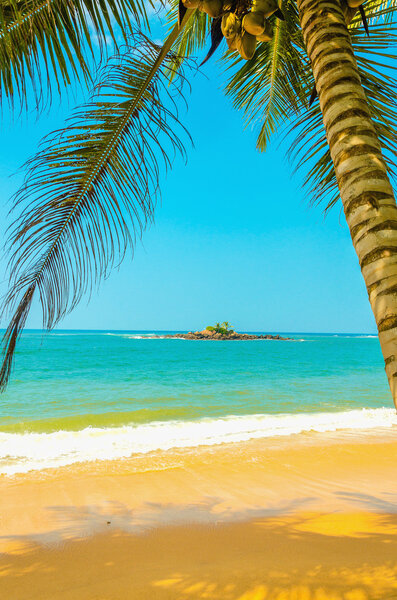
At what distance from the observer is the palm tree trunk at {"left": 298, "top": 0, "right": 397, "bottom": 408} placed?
1.64 m

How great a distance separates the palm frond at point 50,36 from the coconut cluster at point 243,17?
26.7 inches

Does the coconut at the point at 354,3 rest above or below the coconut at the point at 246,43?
below

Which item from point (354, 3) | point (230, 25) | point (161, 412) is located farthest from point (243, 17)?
point (161, 412)

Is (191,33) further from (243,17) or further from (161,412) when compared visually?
(161,412)

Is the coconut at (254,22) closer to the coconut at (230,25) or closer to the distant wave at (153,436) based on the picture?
the coconut at (230,25)

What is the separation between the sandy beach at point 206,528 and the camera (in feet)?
8.95

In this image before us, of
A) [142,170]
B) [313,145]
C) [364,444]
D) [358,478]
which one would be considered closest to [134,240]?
[142,170]

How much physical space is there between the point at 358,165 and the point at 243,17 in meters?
1.43

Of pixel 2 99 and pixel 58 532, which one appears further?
pixel 58 532

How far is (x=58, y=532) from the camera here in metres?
3.80

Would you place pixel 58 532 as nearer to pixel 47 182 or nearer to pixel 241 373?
pixel 47 182

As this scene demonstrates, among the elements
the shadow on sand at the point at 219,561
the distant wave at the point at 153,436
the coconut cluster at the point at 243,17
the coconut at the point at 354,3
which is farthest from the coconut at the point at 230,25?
the distant wave at the point at 153,436

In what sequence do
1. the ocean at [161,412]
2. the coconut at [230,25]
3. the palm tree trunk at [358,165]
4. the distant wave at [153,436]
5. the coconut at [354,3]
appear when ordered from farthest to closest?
1. the ocean at [161,412]
2. the distant wave at [153,436]
3. the coconut at [230,25]
4. the coconut at [354,3]
5. the palm tree trunk at [358,165]

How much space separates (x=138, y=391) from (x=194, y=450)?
9.26 m
